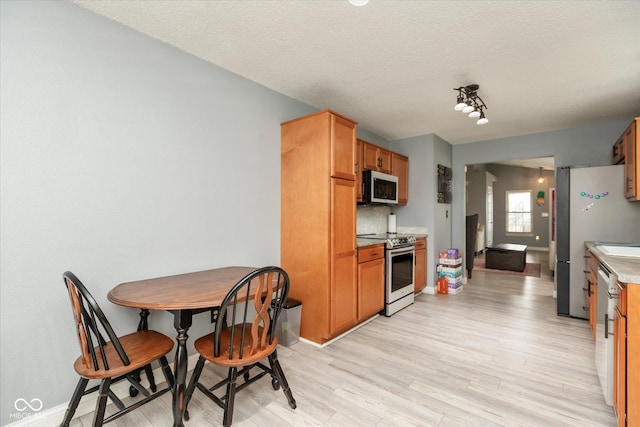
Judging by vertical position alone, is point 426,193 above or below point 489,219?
above

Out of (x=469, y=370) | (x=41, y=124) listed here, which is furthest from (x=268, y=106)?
(x=469, y=370)

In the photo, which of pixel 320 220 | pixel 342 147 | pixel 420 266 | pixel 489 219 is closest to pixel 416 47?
pixel 342 147

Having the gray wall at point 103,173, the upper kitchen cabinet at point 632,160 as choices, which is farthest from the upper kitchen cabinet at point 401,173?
the upper kitchen cabinet at point 632,160

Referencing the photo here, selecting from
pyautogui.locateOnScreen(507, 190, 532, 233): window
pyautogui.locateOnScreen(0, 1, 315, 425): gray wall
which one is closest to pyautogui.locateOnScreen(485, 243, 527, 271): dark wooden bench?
pyautogui.locateOnScreen(507, 190, 532, 233): window

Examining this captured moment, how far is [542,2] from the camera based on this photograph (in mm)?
1758

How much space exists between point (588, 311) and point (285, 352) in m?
3.33

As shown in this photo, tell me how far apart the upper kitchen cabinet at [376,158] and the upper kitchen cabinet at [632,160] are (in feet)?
8.18

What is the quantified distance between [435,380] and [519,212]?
9.56 metres

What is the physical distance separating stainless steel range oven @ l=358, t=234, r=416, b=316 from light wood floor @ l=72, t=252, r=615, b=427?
0.23m

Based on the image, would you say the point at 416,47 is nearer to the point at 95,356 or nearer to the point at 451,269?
the point at 95,356

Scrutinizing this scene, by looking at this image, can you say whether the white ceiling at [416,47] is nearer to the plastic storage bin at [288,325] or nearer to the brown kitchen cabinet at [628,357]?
the brown kitchen cabinet at [628,357]

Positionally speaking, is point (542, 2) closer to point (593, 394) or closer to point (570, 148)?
point (593, 394)

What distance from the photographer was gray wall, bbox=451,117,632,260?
400cm

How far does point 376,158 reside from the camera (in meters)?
4.10
